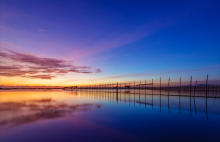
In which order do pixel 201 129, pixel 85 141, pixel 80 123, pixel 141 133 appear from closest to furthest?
pixel 85 141 → pixel 141 133 → pixel 201 129 → pixel 80 123

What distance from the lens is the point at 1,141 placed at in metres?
4.69

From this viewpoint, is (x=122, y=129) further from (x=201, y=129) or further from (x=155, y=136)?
(x=201, y=129)

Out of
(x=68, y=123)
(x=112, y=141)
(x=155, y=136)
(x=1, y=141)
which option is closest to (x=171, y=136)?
(x=155, y=136)

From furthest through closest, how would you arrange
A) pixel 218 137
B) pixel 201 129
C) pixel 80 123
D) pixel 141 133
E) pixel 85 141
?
pixel 80 123 < pixel 201 129 < pixel 141 133 < pixel 218 137 < pixel 85 141

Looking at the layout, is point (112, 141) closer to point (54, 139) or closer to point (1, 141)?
point (54, 139)

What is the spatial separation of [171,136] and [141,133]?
107cm

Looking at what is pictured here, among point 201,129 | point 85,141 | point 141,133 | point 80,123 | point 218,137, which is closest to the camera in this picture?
point 85,141

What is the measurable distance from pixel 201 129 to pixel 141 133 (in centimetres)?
264

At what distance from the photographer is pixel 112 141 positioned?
4613 millimetres

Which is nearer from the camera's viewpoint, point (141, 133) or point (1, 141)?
point (1, 141)

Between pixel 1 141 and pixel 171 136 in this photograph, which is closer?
pixel 1 141

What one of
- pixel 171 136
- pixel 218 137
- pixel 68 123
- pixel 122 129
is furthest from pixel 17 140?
pixel 218 137

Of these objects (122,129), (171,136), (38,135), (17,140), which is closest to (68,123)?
(38,135)

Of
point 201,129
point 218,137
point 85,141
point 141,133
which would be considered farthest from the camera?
point 201,129
